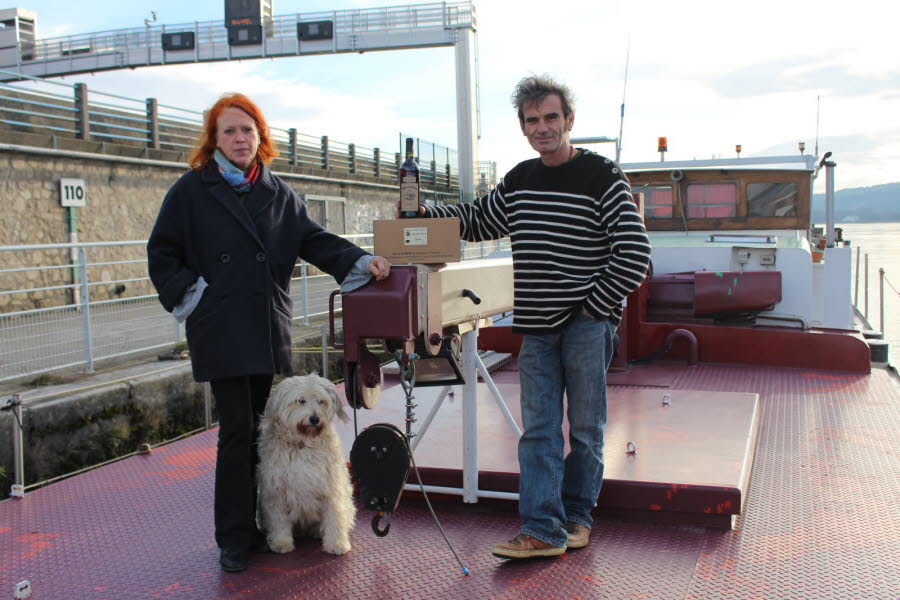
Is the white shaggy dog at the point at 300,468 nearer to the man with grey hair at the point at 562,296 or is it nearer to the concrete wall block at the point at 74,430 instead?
the man with grey hair at the point at 562,296

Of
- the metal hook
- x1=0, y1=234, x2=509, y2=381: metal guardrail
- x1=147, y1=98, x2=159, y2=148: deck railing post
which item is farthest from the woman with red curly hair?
x1=147, y1=98, x2=159, y2=148: deck railing post

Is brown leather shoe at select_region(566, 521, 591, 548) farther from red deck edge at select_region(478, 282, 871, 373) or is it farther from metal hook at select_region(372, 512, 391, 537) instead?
red deck edge at select_region(478, 282, 871, 373)

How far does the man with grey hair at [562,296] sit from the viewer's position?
2930mm

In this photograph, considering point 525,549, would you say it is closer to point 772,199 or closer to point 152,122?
point 772,199

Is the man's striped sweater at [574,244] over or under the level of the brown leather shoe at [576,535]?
over

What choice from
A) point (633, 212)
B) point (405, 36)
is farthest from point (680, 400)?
point (405, 36)

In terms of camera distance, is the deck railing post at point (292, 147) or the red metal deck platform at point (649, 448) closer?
the red metal deck platform at point (649, 448)

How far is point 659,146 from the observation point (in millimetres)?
8805

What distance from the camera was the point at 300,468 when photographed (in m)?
3.04

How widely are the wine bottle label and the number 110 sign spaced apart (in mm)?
12487

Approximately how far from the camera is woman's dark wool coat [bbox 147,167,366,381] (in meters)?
2.91

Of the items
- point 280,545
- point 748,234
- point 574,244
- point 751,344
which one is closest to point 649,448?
point 574,244

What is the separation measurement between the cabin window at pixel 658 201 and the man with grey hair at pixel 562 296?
5.27 m

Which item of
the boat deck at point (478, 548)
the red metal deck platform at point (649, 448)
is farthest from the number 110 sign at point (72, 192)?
the boat deck at point (478, 548)
